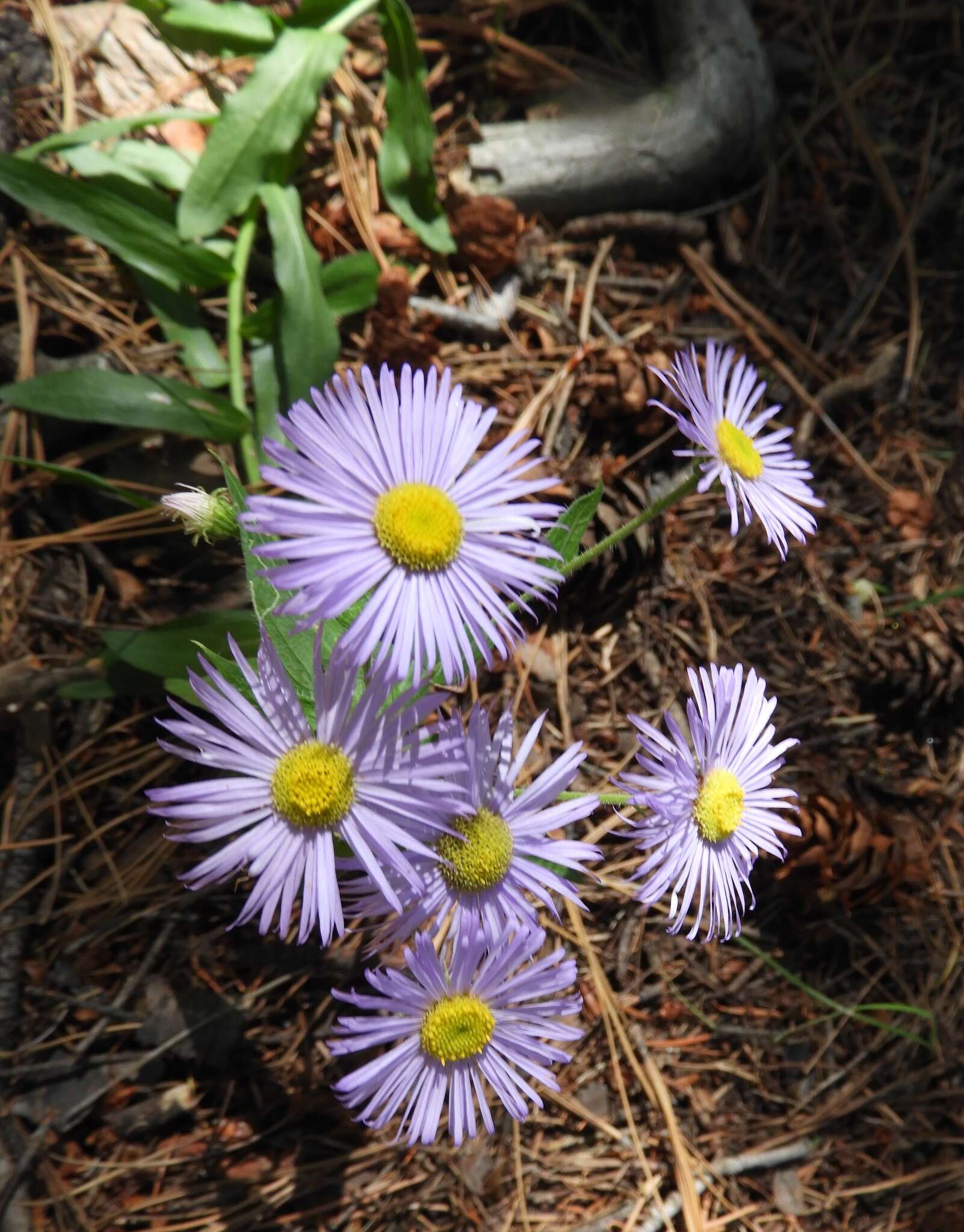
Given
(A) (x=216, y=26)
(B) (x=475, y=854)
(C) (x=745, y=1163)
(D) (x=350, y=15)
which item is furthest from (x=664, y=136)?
(C) (x=745, y=1163)

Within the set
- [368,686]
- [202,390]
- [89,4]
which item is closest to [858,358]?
[202,390]

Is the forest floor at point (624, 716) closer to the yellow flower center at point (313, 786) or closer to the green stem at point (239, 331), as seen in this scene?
the green stem at point (239, 331)

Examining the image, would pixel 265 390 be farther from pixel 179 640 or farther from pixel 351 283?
pixel 179 640

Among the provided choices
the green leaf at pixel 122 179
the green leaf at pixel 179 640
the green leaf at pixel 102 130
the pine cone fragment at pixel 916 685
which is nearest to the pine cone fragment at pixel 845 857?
the pine cone fragment at pixel 916 685

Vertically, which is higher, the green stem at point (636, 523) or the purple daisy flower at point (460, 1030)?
the green stem at point (636, 523)

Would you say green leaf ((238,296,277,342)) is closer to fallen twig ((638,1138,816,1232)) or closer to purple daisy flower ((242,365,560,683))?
purple daisy flower ((242,365,560,683))

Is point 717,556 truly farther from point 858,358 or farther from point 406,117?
point 406,117
